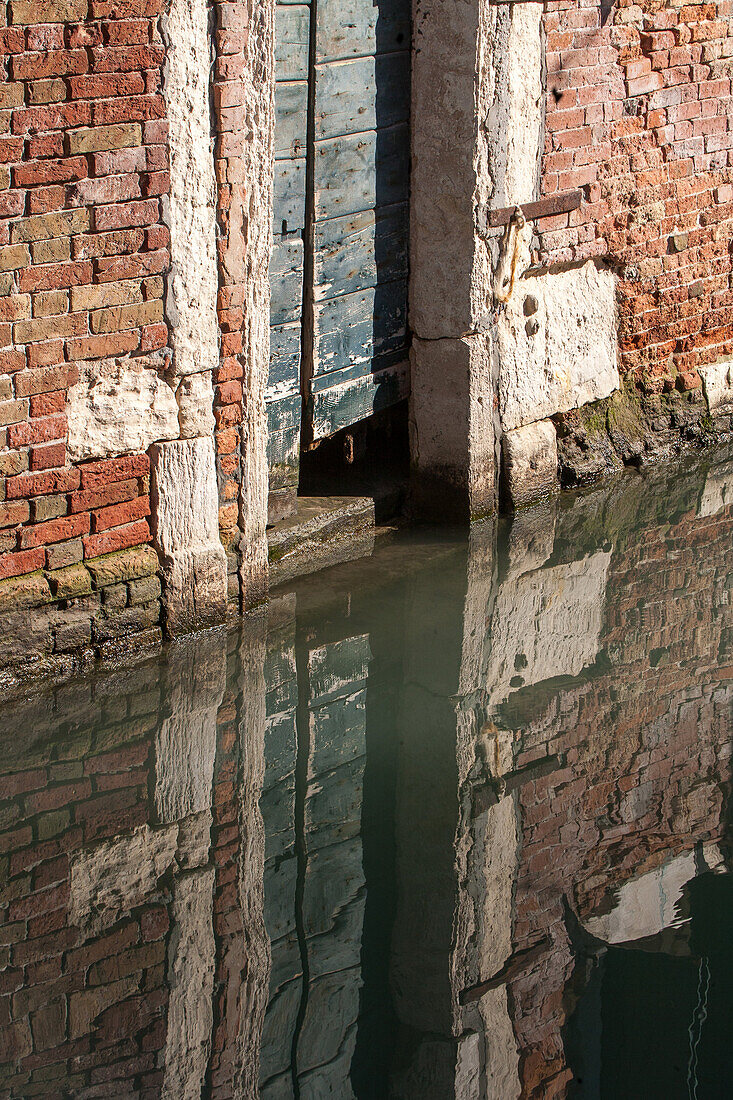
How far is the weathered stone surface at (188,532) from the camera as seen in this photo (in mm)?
3969

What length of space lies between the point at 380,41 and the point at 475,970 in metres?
3.18

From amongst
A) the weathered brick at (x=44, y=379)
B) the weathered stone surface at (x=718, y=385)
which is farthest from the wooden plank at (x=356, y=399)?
the weathered stone surface at (x=718, y=385)

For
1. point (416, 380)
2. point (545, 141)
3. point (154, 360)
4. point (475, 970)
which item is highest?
point (545, 141)

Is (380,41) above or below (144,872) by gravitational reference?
above

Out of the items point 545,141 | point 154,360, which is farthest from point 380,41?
point 154,360

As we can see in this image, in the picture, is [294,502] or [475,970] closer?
[475,970]

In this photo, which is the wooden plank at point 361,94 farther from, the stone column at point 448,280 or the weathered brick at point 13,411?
the weathered brick at point 13,411

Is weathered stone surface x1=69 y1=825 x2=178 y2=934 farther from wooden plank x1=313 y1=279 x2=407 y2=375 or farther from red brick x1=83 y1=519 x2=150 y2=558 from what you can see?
wooden plank x1=313 y1=279 x2=407 y2=375

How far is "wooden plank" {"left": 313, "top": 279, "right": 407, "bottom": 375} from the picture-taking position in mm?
4672

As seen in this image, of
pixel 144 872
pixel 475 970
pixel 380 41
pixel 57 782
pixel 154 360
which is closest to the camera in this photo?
pixel 475 970

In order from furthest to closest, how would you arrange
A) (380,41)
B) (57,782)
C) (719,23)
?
(719,23) < (380,41) < (57,782)

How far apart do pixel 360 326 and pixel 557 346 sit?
90 centimetres

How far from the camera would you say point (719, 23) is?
17.9 feet

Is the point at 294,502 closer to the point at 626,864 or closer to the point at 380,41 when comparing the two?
the point at 380,41
